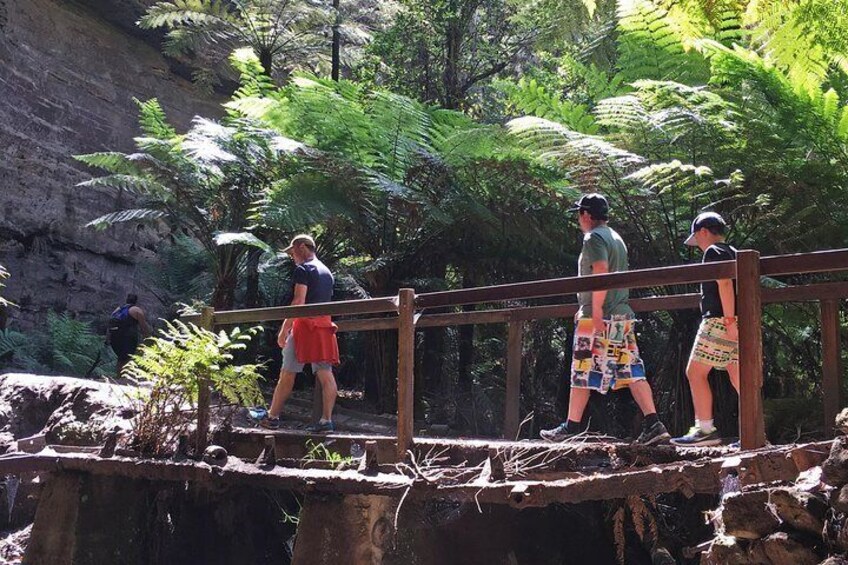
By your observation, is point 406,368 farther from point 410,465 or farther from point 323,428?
point 323,428

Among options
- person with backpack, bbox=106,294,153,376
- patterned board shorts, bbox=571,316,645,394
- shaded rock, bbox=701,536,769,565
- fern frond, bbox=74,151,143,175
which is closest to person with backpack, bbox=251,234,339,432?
patterned board shorts, bbox=571,316,645,394

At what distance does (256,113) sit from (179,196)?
4.51 ft

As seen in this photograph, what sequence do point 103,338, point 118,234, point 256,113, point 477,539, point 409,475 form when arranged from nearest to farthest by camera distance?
point 409,475 → point 477,539 → point 256,113 → point 103,338 → point 118,234

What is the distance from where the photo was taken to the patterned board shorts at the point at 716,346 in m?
4.67

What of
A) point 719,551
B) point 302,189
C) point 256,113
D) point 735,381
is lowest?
point 719,551

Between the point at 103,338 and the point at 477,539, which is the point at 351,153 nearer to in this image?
the point at 477,539

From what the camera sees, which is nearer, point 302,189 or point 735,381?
point 735,381

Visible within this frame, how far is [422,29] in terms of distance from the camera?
1360 centimetres

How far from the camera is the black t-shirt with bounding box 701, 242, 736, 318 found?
15.4 ft

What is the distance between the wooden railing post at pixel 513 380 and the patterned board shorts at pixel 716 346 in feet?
5.77

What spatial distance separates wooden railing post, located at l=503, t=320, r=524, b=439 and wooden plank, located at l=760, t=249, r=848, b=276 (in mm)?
2830

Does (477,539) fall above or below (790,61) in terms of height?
below

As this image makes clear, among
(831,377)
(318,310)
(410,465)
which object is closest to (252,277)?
(318,310)

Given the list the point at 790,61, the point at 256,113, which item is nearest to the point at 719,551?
the point at 790,61
